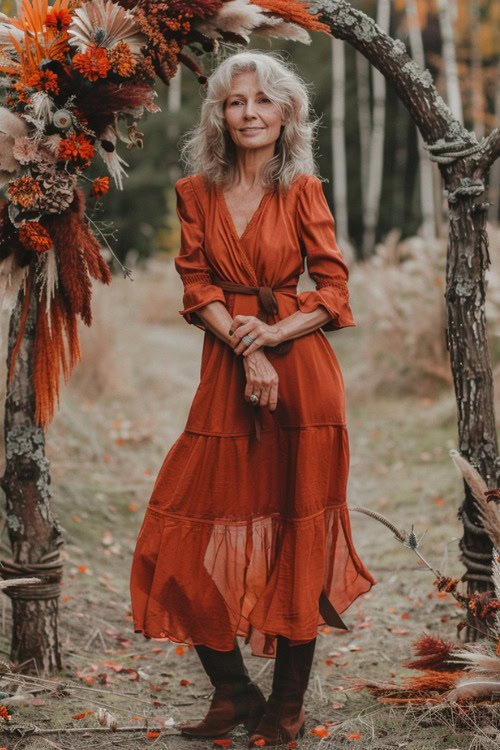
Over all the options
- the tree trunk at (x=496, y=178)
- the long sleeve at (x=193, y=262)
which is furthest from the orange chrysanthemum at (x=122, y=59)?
the tree trunk at (x=496, y=178)

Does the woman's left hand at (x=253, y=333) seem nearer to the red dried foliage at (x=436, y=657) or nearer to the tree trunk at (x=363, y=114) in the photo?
the red dried foliage at (x=436, y=657)

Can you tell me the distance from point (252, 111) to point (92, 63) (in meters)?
0.51

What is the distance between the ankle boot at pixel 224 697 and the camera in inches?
111

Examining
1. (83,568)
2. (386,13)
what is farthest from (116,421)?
(386,13)

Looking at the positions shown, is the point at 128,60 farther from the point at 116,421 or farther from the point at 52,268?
the point at 116,421

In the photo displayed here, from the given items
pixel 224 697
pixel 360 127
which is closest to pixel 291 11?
pixel 224 697

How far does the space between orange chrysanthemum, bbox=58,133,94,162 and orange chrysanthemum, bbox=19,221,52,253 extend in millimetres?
228

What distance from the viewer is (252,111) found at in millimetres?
2699

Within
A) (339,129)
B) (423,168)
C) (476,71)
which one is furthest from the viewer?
(476,71)

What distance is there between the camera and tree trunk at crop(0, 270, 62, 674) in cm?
311

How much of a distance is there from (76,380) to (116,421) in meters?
0.80

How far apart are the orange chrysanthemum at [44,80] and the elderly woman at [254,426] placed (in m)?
0.49

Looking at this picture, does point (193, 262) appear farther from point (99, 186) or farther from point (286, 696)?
point (286, 696)

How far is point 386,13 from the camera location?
17344 mm
